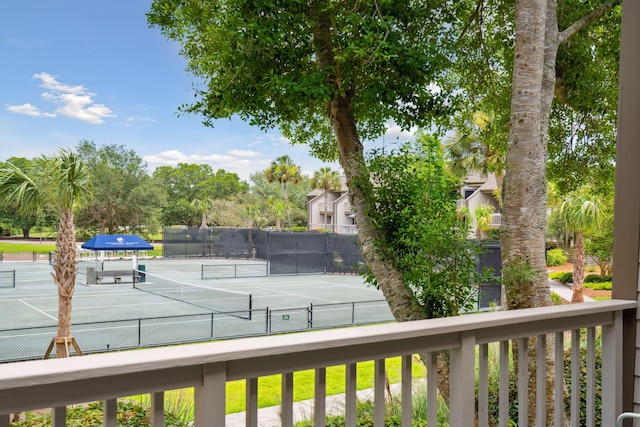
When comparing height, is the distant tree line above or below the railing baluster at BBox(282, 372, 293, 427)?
above

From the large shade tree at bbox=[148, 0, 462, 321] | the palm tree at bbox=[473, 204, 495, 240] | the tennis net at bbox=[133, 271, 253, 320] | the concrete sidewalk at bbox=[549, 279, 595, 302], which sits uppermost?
the large shade tree at bbox=[148, 0, 462, 321]

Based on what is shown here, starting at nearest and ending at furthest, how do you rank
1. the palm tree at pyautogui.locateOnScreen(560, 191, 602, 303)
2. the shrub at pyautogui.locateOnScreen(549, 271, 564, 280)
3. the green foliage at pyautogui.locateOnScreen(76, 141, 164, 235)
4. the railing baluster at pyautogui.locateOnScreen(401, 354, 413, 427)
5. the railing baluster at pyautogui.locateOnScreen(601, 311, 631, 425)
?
the railing baluster at pyautogui.locateOnScreen(401, 354, 413, 427), the railing baluster at pyautogui.locateOnScreen(601, 311, 631, 425), the green foliage at pyautogui.locateOnScreen(76, 141, 164, 235), the palm tree at pyautogui.locateOnScreen(560, 191, 602, 303), the shrub at pyautogui.locateOnScreen(549, 271, 564, 280)

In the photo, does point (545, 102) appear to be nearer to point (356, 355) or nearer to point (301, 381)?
point (356, 355)

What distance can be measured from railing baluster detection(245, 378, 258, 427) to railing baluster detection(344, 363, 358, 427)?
23cm

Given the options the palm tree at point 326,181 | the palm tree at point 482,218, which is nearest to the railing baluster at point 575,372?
the palm tree at point 482,218

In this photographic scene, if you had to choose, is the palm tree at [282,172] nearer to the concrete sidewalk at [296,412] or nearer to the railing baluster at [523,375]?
the concrete sidewalk at [296,412]

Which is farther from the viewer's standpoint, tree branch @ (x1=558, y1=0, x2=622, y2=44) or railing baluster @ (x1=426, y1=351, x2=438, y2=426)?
tree branch @ (x1=558, y1=0, x2=622, y2=44)

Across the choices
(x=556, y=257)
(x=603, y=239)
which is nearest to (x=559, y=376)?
(x=603, y=239)

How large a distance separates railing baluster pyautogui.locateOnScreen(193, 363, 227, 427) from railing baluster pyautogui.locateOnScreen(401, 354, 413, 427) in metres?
0.50

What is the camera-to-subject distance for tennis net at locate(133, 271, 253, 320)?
9.73 m

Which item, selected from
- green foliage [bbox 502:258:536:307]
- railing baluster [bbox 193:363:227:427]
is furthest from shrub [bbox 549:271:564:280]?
railing baluster [bbox 193:363:227:427]

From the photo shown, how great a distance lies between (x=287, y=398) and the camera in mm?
1153

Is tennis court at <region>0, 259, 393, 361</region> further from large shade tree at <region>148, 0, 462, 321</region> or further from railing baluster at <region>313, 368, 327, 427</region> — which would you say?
railing baluster at <region>313, 368, 327, 427</region>

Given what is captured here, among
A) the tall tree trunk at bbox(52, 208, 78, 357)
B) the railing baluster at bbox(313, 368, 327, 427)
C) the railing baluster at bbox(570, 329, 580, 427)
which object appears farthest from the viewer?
the tall tree trunk at bbox(52, 208, 78, 357)
